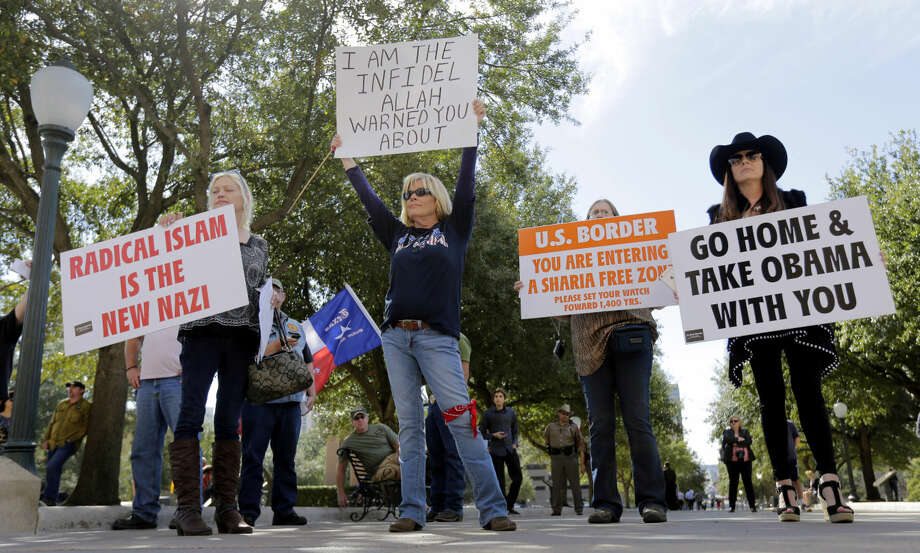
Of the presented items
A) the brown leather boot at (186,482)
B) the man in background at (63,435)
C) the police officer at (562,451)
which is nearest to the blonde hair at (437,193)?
the brown leather boot at (186,482)

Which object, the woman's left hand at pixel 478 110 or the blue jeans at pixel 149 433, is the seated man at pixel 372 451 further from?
the woman's left hand at pixel 478 110

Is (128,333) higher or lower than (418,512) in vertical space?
higher

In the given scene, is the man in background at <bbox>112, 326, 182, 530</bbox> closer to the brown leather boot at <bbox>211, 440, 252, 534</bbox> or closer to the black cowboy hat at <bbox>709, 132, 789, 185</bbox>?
the brown leather boot at <bbox>211, 440, 252, 534</bbox>

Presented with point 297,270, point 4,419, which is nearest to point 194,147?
point 297,270

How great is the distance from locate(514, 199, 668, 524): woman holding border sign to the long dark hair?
912 millimetres

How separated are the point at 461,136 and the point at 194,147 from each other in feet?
29.5

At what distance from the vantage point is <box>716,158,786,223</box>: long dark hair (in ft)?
16.4

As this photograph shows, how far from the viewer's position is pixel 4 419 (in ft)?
34.4

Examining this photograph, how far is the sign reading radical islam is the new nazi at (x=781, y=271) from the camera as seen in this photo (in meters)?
4.69

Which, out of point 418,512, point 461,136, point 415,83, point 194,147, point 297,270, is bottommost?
point 418,512

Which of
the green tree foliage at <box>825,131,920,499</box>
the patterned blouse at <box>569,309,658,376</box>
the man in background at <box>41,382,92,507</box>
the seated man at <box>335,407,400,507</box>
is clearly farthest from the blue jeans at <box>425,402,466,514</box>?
the green tree foliage at <box>825,131,920,499</box>

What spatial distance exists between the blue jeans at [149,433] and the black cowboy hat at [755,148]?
4.53 metres

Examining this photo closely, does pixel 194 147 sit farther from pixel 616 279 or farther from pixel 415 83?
pixel 616 279

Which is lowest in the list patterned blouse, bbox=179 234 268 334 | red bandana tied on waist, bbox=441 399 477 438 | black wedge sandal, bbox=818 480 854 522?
black wedge sandal, bbox=818 480 854 522
